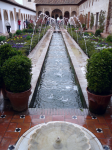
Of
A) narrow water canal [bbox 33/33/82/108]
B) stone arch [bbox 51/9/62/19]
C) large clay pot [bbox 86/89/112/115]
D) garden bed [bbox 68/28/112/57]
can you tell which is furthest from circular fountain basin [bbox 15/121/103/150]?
stone arch [bbox 51/9/62/19]

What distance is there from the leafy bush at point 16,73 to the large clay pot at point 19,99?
83 millimetres

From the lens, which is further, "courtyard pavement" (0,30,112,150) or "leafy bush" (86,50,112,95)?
"leafy bush" (86,50,112,95)

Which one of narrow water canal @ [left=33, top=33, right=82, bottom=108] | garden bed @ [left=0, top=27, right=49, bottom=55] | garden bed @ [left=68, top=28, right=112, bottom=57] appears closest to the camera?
narrow water canal @ [left=33, top=33, right=82, bottom=108]

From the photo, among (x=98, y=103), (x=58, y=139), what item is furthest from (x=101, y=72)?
(x=58, y=139)

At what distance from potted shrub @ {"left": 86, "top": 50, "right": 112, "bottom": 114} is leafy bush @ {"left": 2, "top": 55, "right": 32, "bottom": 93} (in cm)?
115

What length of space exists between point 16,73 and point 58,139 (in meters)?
1.33

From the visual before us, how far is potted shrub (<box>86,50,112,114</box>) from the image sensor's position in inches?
96.6

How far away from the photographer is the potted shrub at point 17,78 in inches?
98.7

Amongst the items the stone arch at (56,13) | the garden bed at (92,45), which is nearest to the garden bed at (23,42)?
the garden bed at (92,45)

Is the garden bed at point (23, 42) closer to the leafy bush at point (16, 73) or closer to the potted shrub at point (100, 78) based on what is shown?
the leafy bush at point (16, 73)

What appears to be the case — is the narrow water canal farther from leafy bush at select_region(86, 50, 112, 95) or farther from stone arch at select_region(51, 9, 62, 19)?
stone arch at select_region(51, 9, 62, 19)

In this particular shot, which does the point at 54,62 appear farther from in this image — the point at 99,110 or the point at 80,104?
the point at 99,110

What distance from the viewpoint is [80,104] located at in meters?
3.66

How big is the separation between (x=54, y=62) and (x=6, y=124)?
4527 mm
